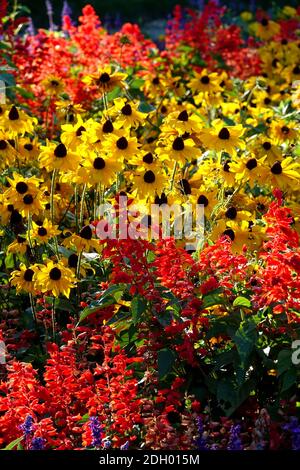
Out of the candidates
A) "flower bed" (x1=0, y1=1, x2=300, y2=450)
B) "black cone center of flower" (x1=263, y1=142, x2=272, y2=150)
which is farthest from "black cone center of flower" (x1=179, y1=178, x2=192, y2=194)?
"black cone center of flower" (x1=263, y1=142, x2=272, y2=150)

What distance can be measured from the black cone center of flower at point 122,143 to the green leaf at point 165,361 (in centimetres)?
102

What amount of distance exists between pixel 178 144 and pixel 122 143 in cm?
26

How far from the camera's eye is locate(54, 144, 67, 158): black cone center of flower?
345 cm

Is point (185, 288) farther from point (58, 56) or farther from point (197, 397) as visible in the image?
point (58, 56)

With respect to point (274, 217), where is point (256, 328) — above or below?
below

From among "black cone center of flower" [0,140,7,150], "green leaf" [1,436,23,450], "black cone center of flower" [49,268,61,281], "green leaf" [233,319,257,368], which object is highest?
"black cone center of flower" [0,140,7,150]

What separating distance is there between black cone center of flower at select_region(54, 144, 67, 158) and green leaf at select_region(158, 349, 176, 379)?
1.03 meters

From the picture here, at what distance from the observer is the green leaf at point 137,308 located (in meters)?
2.81

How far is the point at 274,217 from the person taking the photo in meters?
2.84

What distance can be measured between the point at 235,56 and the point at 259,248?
4.06 meters

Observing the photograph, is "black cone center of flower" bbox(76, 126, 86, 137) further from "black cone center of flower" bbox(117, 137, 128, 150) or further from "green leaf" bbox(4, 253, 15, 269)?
"green leaf" bbox(4, 253, 15, 269)

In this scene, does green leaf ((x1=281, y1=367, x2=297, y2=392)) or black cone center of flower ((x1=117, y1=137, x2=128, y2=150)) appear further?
black cone center of flower ((x1=117, y1=137, x2=128, y2=150))

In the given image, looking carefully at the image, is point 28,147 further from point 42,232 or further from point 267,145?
point 267,145
